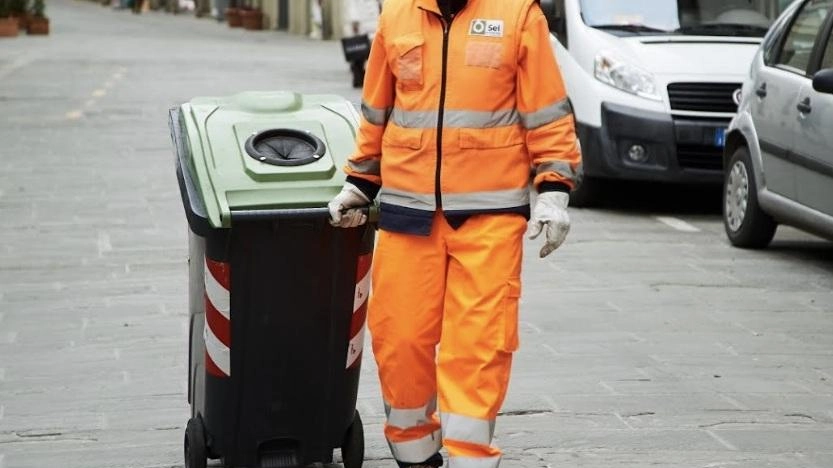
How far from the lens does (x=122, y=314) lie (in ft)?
25.7

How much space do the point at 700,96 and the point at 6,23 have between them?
31037 mm

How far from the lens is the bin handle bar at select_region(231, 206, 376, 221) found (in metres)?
4.64

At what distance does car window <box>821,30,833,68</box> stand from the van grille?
2027 millimetres

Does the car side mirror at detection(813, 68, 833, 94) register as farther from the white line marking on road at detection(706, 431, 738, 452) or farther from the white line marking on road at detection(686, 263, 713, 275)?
the white line marking on road at detection(706, 431, 738, 452)

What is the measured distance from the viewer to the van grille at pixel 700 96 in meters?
11.4

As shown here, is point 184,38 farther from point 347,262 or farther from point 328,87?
point 347,262

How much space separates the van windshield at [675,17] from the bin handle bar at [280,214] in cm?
761

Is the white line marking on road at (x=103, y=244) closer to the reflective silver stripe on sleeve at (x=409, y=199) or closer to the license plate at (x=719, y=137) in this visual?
the license plate at (x=719, y=137)

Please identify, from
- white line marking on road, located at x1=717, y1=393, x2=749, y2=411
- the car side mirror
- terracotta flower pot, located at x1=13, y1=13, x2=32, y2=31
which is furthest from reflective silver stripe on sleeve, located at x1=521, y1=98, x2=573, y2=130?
terracotta flower pot, located at x1=13, y1=13, x2=32, y2=31

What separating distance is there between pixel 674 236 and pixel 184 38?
1261 inches

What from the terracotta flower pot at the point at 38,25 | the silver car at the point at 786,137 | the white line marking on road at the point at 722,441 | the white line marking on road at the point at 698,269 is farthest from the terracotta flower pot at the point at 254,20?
the white line marking on road at the point at 722,441

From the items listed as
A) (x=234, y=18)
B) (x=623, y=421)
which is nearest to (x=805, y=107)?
(x=623, y=421)

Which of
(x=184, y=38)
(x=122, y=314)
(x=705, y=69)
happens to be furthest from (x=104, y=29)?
(x=122, y=314)

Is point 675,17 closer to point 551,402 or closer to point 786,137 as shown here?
point 786,137
